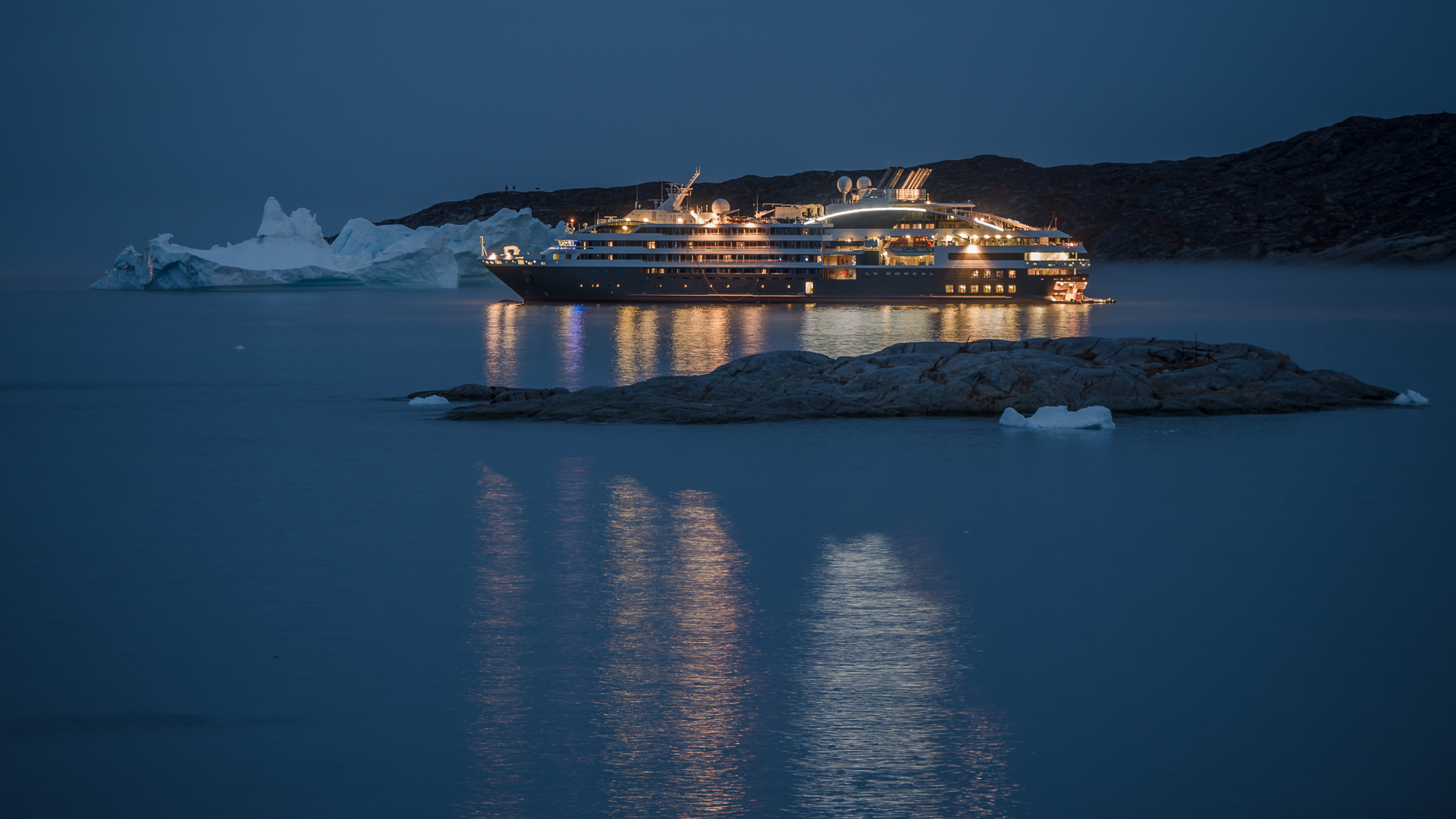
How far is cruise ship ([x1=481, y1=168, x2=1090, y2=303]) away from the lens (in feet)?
274

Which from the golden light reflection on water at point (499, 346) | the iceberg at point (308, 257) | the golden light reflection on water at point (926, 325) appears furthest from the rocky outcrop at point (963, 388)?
the iceberg at point (308, 257)

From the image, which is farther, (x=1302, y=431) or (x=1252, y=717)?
(x=1302, y=431)

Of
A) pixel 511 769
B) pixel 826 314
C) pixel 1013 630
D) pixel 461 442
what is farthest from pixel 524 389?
pixel 826 314

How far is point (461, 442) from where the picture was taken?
67.8 ft

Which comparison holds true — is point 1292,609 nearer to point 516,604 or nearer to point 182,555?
point 516,604

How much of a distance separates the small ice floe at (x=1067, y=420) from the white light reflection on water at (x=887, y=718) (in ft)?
37.3

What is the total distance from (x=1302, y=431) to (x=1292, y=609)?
12.3 m

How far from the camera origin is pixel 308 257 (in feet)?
326

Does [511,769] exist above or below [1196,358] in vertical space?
below

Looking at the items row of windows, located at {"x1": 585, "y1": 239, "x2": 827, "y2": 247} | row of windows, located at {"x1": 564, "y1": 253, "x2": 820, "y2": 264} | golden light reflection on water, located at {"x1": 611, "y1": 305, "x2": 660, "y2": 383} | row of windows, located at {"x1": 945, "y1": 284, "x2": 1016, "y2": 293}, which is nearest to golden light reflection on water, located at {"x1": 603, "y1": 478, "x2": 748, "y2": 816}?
golden light reflection on water, located at {"x1": 611, "y1": 305, "x2": 660, "y2": 383}

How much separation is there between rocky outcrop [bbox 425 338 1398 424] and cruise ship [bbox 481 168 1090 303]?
57138 mm

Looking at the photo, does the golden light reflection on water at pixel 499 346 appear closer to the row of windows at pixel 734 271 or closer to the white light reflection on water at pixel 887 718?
the row of windows at pixel 734 271

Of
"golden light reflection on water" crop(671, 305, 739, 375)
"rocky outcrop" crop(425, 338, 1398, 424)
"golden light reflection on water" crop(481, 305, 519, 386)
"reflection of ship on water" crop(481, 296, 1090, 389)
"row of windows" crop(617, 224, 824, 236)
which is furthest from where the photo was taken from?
"row of windows" crop(617, 224, 824, 236)

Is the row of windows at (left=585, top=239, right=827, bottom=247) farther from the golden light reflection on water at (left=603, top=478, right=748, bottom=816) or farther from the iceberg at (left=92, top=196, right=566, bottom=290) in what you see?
the golden light reflection on water at (left=603, top=478, right=748, bottom=816)
